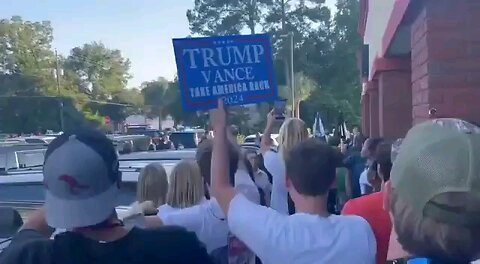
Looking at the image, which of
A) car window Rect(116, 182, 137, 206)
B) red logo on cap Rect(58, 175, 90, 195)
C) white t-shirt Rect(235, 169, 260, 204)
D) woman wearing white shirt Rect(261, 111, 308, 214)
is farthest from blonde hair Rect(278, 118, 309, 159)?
red logo on cap Rect(58, 175, 90, 195)

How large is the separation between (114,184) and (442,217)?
1.23 meters

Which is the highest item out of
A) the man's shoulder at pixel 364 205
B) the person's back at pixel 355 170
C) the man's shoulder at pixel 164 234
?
the man's shoulder at pixel 164 234

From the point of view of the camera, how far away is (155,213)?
4.73 m

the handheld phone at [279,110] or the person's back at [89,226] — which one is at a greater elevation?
the handheld phone at [279,110]

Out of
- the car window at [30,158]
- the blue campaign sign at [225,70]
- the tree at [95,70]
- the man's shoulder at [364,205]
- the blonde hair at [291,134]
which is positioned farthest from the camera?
the tree at [95,70]

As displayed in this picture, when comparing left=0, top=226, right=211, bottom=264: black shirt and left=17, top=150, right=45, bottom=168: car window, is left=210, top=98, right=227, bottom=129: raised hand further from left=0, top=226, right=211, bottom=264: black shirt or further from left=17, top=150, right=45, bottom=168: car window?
left=17, top=150, right=45, bottom=168: car window

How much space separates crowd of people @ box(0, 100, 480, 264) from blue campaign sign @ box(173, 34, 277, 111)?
1.21ft

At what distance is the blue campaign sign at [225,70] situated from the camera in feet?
14.9

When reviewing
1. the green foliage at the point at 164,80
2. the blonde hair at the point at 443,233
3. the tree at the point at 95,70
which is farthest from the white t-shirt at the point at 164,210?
the tree at the point at 95,70

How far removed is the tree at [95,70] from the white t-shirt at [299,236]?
9200 cm

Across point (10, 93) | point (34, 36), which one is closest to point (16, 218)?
point (10, 93)

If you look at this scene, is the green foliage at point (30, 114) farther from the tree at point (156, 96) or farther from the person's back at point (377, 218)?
the person's back at point (377, 218)

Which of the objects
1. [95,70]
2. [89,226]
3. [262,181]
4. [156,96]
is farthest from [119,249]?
[95,70]

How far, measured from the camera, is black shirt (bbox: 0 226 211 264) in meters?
2.47
